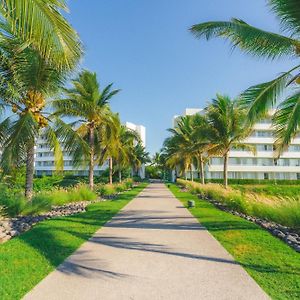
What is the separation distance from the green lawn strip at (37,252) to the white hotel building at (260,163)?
185 feet

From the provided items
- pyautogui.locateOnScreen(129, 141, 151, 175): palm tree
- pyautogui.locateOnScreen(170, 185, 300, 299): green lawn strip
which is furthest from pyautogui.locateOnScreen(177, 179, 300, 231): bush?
pyautogui.locateOnScreen(129, 141, 151, 175): palm tree

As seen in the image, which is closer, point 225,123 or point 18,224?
point 18,224

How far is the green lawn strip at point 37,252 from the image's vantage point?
4.89 meters

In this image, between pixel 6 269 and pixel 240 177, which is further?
pixel 240 177

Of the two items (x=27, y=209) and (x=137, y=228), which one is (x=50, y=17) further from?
(x=27, y=209)

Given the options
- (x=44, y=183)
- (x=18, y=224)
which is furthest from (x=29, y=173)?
(x=44, y=183)

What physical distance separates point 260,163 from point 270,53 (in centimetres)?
5770

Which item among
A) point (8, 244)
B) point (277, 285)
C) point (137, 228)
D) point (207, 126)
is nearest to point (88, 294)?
point (277, 285)

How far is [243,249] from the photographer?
7.20 m

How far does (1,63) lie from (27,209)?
5340mm

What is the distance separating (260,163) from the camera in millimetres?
64625

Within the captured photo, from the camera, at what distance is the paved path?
4559 mm

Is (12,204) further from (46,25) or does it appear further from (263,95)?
(263,95)

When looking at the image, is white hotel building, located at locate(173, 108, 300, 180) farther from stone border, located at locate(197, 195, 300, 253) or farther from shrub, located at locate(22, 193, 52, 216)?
stone border, located at locate(197, 195, 300, 253)
